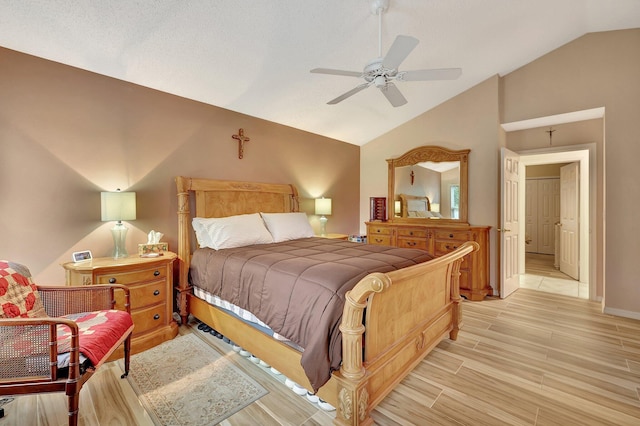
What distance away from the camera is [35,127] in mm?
2408

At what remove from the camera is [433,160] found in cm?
459

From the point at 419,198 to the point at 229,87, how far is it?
3.38 m

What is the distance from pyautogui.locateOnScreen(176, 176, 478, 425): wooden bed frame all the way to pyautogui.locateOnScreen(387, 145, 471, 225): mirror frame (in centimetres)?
176

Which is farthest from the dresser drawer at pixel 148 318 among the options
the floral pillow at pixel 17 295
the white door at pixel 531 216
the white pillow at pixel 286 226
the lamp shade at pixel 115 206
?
the white door at pixel 531 216

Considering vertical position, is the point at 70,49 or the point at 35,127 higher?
the point at 70,49

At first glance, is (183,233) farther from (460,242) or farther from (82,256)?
(460,242)

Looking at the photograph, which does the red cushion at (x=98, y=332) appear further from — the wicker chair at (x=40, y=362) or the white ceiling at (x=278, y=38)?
A: the white ceiling at (x=278, y=38)

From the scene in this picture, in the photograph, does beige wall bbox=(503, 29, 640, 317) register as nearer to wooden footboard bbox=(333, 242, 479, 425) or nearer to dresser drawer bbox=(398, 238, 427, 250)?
dresser drawer bbox=(398, 238, 427, 250)

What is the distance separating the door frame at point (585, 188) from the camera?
380 cm

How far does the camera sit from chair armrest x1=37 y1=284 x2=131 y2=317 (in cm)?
194

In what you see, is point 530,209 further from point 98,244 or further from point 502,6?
point 98,244

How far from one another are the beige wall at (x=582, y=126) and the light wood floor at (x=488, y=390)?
883 mm

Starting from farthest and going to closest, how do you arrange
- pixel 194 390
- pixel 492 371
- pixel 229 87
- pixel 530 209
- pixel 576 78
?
pixel 530 209
pixel 576 78
pixel 229 87
pixel 492 371
pixel 194 390

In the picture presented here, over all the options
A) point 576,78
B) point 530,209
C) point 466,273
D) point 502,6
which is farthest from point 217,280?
point 530,209
